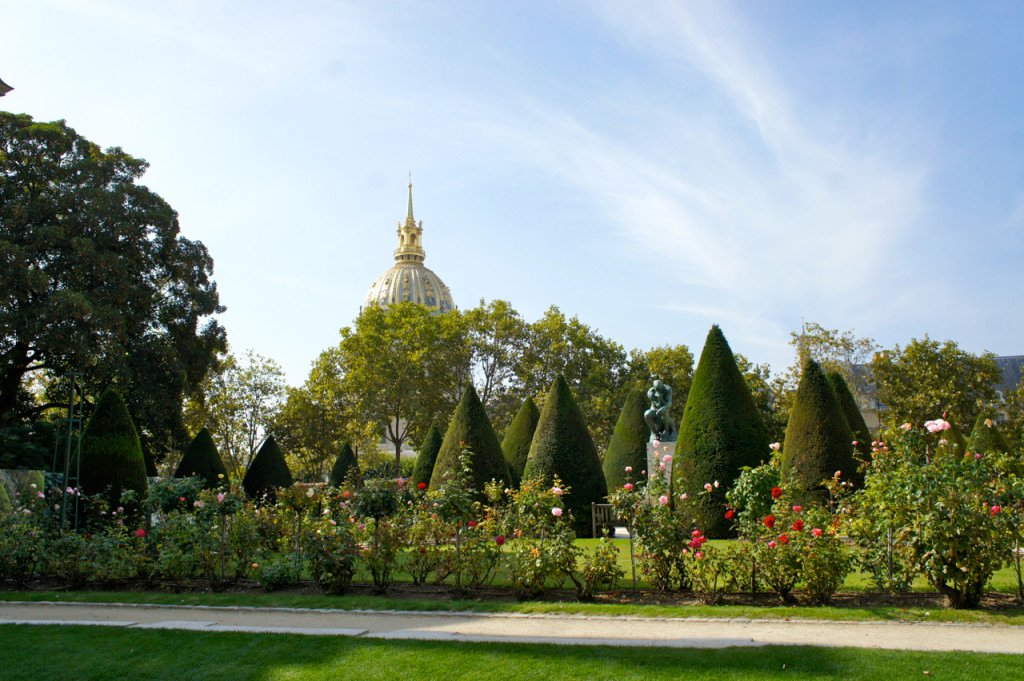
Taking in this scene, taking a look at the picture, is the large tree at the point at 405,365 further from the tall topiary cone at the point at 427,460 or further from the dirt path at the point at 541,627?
the dirt path at the point at 541,627

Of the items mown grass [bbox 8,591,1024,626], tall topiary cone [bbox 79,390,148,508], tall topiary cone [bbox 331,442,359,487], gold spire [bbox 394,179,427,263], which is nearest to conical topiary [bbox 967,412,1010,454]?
mown grass [bbox 8,591,1024,626]

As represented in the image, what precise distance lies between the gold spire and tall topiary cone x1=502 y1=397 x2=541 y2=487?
11579 centimetres

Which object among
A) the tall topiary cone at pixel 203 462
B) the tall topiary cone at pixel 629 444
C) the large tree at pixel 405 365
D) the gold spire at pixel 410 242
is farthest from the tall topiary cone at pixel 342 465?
the gold spire at pixel 410 242

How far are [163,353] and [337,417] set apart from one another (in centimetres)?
1908

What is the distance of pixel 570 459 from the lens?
18.7 metres

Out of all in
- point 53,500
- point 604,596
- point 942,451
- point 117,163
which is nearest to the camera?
point 942,451

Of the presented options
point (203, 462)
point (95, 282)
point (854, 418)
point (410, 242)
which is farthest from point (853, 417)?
point (410, 242)

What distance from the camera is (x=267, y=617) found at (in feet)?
30.5

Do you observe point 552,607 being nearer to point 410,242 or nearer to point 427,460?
point 427,460

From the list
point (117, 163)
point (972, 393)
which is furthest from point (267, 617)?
point (972, 393)

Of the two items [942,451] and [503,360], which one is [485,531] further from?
[503,360]

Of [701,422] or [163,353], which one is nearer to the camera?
[701,422]

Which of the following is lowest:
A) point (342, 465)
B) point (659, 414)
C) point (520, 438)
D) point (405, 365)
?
point (342, 465)

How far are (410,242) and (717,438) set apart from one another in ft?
414
